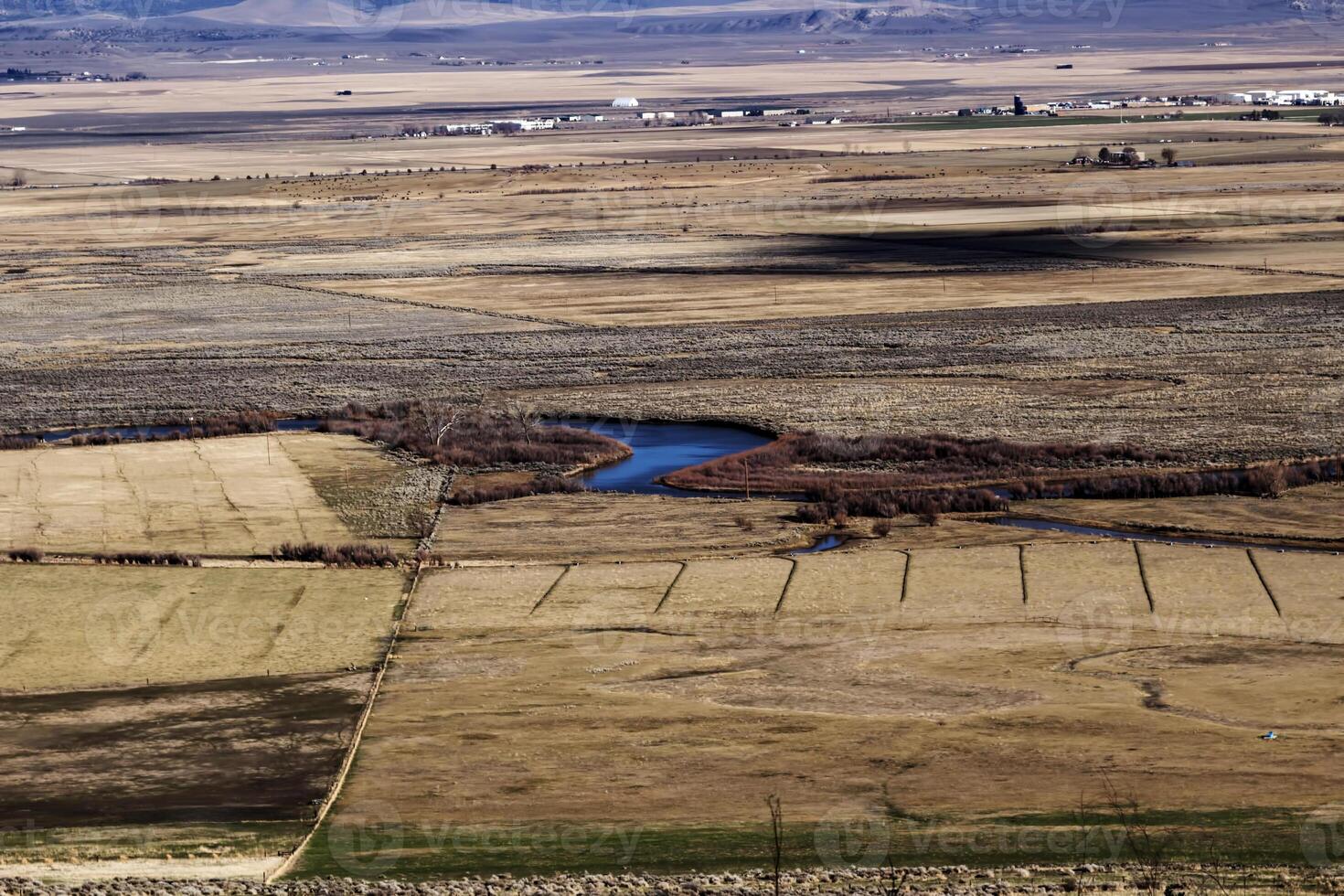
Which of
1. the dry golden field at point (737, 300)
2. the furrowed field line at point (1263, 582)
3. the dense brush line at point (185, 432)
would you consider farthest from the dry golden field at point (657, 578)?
the dense brush line at point (185, 432)

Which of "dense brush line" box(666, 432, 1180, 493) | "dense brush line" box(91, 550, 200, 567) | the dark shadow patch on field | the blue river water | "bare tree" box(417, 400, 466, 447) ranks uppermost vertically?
the dark shadow patch on field

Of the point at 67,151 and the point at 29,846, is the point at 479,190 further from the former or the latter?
the point at 29,846

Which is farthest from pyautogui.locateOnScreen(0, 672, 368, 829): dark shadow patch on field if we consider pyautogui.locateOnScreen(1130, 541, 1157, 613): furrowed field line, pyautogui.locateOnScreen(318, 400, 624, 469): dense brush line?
pyautogui.locateOnScreen(318, 400, 624, 469): dense brush line

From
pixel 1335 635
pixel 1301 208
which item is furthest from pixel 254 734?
pixel 1301 208

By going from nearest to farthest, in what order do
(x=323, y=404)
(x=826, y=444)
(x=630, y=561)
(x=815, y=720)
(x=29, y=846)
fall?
(x=29, y=846)
(x=815, y=720)
(x=630, y=561)
(x=826, y=444)
(x=323, y=404)

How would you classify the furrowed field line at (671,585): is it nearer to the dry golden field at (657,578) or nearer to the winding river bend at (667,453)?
the dry golden field at (657,578)

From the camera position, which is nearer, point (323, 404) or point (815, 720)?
point (815, 720)

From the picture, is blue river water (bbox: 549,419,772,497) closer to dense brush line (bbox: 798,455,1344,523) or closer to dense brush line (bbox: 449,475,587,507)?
dense brush line (bbox: 449,475,587,507)
